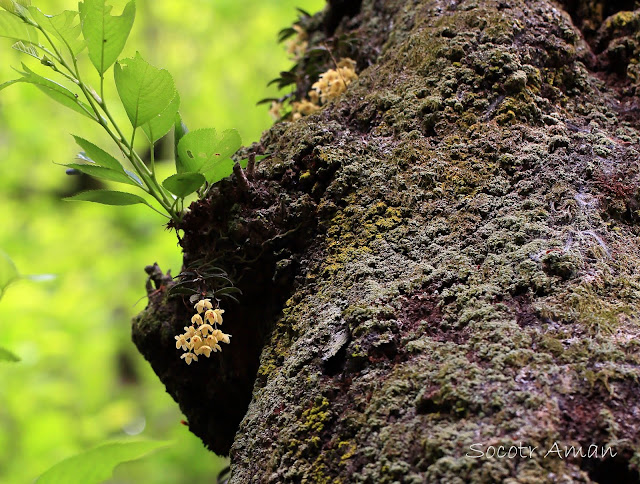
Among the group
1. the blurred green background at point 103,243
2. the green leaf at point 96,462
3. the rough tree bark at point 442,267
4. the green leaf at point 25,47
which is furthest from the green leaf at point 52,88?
the blurred green background at point 103,243

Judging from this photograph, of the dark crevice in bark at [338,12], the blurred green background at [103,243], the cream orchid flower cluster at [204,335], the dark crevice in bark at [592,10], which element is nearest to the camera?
the cream orchid flower cluster at [204,335]

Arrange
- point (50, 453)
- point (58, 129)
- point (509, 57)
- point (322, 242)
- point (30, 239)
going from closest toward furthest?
point (322, 242)
point (509, 57)
point (50, 453)
point (30, 239)
point (58, 129)

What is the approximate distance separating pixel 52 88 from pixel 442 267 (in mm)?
1069

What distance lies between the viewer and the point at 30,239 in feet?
19.6

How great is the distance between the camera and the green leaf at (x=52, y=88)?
123 cm

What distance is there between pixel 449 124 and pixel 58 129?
21.1 feet

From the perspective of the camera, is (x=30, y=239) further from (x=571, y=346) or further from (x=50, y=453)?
(x=571, y=346)

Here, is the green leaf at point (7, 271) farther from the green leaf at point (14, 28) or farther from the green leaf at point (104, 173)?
the green leaf at point (14, 28)

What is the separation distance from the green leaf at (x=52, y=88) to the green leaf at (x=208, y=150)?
31 cm

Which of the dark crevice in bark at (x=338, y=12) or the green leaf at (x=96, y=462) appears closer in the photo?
the green leaf at (x=96, y=462)

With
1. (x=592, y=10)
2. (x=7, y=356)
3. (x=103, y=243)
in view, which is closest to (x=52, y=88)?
(x=7, y=356)

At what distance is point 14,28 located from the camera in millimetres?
1281

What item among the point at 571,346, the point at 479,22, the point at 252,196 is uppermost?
the point at 479,22

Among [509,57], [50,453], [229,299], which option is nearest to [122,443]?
[229,299]
